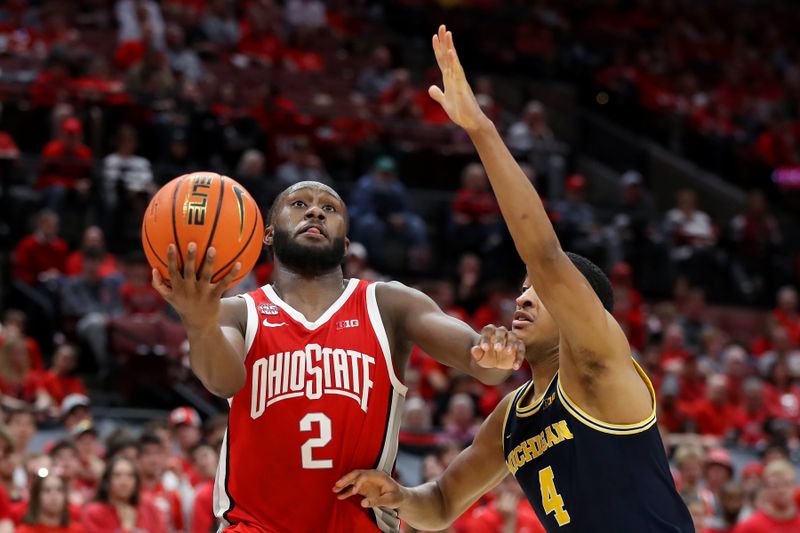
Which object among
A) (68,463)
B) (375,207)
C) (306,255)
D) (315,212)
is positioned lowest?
(375,207)

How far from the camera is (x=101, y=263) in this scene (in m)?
12.6

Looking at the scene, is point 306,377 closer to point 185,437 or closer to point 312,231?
point 312,231

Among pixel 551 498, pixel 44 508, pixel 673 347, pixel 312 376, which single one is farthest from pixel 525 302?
pixel 673 347

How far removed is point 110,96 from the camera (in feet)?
47.6

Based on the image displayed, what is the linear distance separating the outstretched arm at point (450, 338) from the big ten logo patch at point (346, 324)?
0.50ft

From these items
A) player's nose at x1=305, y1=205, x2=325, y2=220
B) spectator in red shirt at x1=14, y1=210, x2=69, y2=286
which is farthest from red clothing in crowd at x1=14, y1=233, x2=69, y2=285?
player's nose at x1=305, y1=205, x2=325, y2=220

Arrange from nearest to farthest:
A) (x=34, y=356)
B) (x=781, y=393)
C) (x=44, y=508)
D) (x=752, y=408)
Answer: (x=44, y=508)
(x=34, y=356)
(x=752, y=408)
(x=781, y=393)

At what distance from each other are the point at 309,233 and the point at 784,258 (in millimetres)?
13715

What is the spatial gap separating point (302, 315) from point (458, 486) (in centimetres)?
104

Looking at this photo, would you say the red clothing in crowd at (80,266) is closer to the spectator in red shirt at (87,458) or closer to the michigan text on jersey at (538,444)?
the spectator in red shirt at (87,458)

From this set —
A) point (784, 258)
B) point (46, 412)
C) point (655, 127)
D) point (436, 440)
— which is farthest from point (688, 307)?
point (46, 412)

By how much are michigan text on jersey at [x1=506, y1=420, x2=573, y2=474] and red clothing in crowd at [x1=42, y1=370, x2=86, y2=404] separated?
287 inches

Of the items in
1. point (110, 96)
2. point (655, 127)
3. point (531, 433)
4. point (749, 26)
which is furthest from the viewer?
point (749, 26)

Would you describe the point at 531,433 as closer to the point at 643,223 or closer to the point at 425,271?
the point at 425,271
